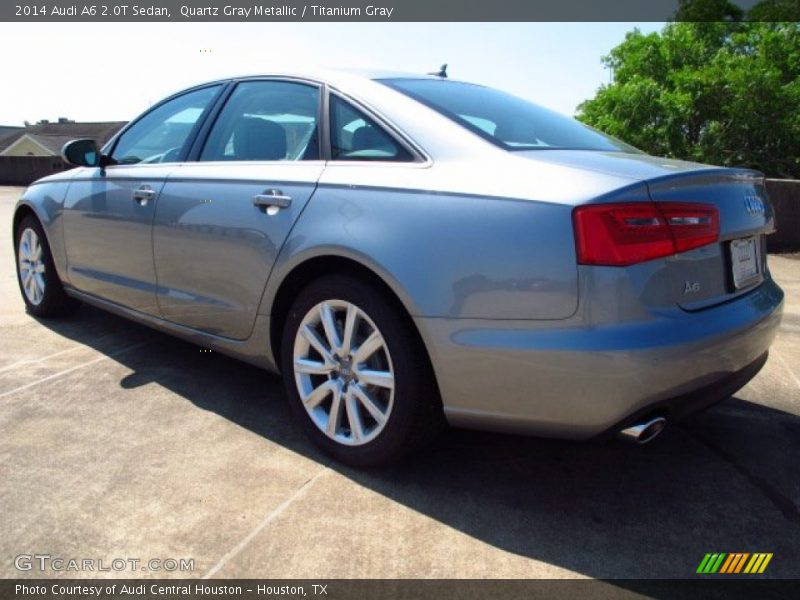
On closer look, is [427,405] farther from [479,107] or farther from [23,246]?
[23,246]

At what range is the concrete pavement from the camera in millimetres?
2123

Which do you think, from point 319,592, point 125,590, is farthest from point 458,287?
point 125,590

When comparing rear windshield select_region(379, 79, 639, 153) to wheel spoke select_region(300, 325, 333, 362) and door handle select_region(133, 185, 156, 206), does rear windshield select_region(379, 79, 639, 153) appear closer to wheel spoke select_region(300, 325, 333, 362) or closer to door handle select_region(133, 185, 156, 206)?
wheel spoke select_region(300, 325, 333, 362)

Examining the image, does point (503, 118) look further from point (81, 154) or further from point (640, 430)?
point (81, 154)

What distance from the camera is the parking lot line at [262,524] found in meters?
2.08

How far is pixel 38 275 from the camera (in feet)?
15.4

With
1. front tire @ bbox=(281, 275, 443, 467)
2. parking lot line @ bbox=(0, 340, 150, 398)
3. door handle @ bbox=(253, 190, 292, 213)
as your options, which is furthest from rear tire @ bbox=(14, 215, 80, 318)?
front tire @ bbox=(281, 275, 443, 467)

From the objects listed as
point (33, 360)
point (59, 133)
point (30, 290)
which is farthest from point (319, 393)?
point (59, 133)

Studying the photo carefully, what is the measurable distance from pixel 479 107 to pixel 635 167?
823mm

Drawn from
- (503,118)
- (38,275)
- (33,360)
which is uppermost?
(503,118)

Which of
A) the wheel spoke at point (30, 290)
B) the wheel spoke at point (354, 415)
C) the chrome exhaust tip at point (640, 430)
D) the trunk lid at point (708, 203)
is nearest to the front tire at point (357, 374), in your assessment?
the wheel spoke at point (354, 415)

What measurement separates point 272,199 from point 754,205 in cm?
184

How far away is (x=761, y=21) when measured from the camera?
2450 centimetres

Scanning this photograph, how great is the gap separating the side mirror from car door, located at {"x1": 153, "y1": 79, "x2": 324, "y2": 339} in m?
1.00
